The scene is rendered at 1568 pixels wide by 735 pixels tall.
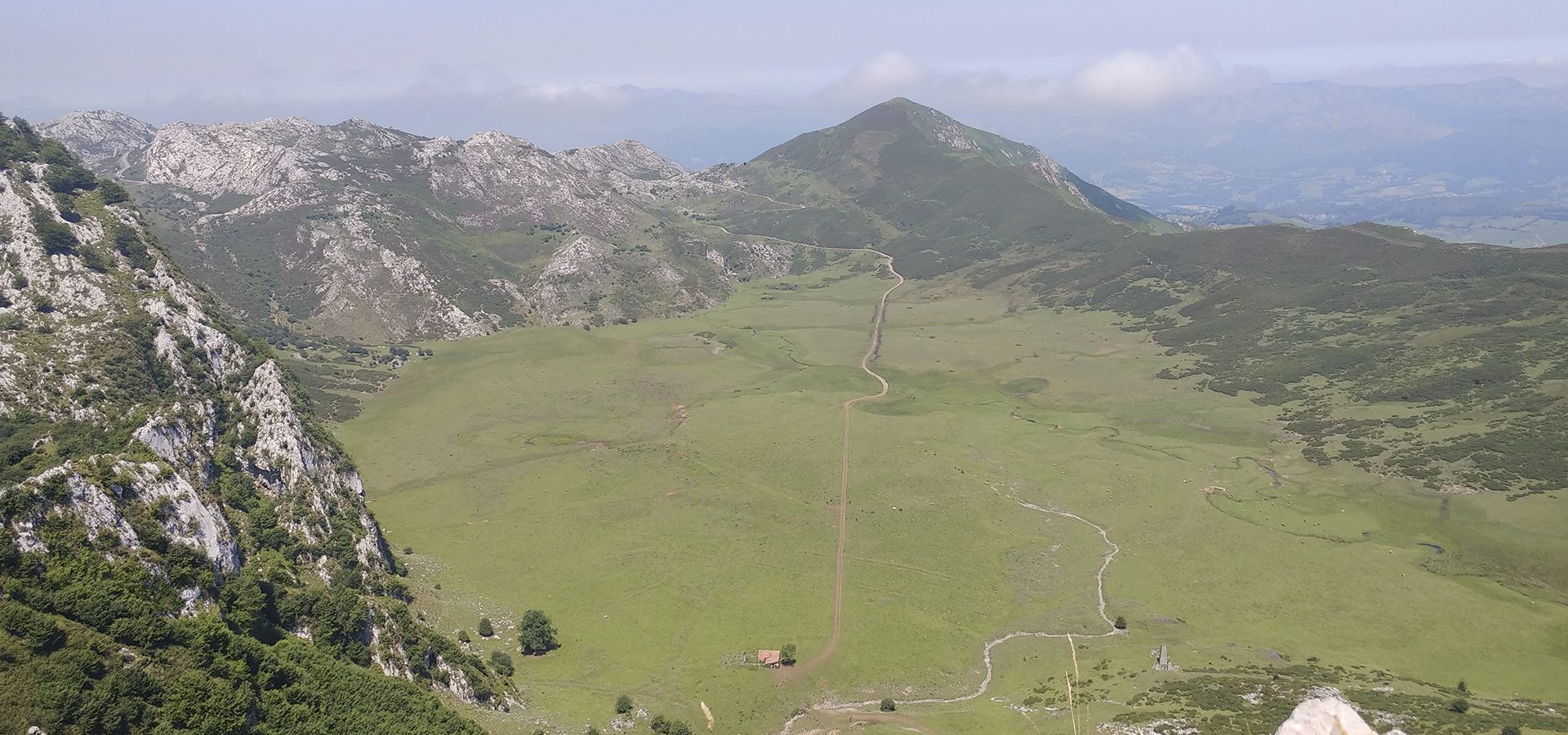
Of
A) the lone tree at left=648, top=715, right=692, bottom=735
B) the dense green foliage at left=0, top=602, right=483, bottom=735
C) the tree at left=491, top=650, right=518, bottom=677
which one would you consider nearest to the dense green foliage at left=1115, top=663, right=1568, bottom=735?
the lone tree at left=648, top=715, right=692, bottom=735

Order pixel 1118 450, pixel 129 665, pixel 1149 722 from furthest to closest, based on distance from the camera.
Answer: pixel 1118 450
pixel 1149 722
pixel 129 665

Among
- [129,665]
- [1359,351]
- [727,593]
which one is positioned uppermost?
[1359,351]

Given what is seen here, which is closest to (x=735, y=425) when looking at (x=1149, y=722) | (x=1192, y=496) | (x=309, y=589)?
(x=1192, y=496)

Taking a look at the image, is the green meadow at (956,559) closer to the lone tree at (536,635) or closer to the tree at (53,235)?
the lone tree at (536,635)

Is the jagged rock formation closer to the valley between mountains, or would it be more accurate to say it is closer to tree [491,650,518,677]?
the valley between mountains

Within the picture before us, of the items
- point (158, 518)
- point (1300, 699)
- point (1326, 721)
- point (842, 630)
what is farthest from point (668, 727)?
point (1326, 721)

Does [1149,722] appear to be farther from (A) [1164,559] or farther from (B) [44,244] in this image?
(B) [44,244]

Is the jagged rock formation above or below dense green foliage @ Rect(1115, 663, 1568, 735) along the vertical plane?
above
